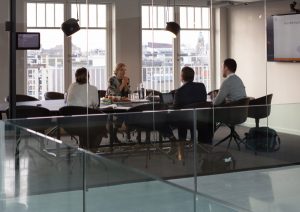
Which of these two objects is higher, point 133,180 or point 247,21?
point 247,21

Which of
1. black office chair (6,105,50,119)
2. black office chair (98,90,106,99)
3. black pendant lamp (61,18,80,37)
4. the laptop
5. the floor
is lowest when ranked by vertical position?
Result: the floor

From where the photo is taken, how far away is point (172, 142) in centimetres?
670

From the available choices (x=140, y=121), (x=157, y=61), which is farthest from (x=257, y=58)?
(x=140, y=121)

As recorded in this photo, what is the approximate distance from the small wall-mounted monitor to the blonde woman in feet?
3.49

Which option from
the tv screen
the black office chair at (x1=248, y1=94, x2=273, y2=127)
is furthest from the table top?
the tv screen

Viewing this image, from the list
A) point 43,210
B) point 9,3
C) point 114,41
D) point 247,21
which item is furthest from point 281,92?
point 43,210

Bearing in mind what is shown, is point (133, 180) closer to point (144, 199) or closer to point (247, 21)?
point (144, 199)

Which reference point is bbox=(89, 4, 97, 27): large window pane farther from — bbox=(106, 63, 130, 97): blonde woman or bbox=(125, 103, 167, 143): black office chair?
bbox=(125, 103, 167, 143): black office chair

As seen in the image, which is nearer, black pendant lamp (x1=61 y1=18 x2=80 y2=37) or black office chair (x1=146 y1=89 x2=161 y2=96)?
black pendant lamp (x1=61 y1=18 x2=80 y2=37)

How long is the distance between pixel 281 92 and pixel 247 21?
3.93 ft

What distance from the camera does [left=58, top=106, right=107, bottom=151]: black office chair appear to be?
6105 mm

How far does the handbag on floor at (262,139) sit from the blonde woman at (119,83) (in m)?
1.71

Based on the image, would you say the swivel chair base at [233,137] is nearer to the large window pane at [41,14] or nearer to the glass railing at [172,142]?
the glass railing at [172,142]

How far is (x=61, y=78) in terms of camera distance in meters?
6.72
